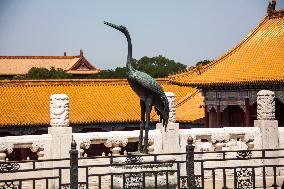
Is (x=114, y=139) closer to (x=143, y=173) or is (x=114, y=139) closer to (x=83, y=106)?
(x=143, y=173)

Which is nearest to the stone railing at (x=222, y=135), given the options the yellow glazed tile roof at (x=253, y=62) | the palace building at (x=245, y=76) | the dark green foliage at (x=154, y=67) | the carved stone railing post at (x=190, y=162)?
the carved stone railing post at (x=190, y=162)

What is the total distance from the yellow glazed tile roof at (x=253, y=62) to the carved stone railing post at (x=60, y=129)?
10757 mm

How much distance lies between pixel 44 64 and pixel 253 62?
47.2 m

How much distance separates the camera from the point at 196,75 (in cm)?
2286

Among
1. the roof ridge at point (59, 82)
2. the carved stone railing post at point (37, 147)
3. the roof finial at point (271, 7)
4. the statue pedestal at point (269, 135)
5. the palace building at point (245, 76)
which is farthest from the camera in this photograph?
the roof ridge at point (59, 82)

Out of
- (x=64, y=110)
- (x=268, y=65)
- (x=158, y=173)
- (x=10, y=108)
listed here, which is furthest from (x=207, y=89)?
(x=158, y=173)

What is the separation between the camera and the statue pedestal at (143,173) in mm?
8797

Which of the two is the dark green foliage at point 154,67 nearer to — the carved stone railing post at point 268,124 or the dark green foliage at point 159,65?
the dark green foliage at point 159,65

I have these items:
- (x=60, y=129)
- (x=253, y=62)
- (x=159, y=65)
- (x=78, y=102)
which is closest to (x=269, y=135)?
(x=60, y=129)

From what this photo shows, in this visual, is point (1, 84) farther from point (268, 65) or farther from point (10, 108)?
point (268, 65)

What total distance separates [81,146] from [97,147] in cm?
1368

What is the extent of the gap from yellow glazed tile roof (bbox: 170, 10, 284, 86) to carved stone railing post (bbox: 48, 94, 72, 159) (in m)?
10.8

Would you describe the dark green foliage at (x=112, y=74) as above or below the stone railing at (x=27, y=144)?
above

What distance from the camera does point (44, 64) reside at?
2616 inches
